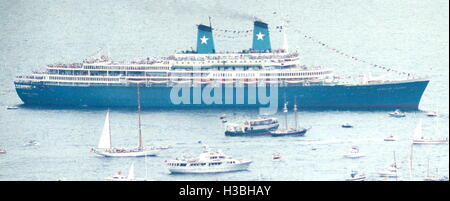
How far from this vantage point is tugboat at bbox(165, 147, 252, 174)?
1213 inches

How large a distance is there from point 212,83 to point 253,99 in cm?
249

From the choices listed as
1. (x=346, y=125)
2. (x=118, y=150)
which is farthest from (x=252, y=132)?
(x=118, y=150)

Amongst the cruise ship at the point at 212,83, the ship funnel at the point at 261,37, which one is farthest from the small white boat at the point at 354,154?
the ship funnel at the point at 261,37

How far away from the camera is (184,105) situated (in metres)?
46.9

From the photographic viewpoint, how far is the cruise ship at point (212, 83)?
4616 centimetres

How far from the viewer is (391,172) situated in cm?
2931

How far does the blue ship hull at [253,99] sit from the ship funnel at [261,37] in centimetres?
202

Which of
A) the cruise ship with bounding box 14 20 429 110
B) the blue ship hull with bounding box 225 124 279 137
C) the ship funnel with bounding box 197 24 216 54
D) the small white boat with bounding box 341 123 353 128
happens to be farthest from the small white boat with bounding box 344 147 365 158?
the ship funnel with bounding box 197 24 216 54

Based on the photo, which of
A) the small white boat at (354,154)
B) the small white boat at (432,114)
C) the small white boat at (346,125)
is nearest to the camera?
the small white boat at (354,154)

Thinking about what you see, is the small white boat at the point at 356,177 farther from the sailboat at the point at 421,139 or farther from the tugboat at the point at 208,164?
the sailboat at the point at 421,139

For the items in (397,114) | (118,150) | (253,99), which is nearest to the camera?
(118,150)

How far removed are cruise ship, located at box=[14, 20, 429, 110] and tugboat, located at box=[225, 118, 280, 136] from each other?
7.38m

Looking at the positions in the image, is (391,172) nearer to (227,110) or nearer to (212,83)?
(227,110)
